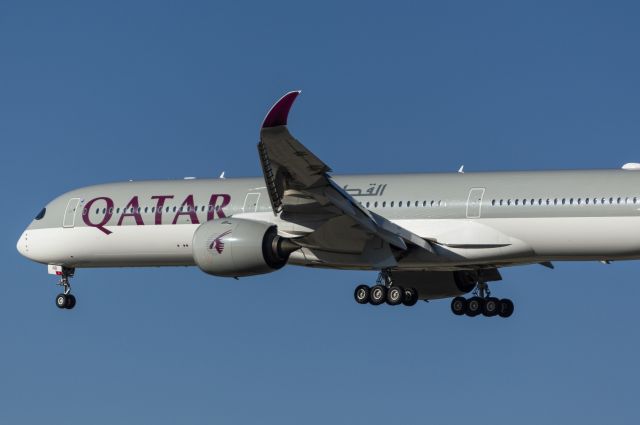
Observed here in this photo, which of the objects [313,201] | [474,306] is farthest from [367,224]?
[474,306]

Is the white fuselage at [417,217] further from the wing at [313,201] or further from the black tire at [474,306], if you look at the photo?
the black tire at [474,306]

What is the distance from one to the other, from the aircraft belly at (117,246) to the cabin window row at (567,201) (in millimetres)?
9258

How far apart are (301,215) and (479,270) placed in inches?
274

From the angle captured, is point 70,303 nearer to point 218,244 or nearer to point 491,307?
point 218,244

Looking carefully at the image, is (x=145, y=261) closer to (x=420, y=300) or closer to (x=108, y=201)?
(x=108, y=201)

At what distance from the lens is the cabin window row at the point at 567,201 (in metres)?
37.9

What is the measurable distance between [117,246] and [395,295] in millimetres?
8764

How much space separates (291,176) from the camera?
37094 mm

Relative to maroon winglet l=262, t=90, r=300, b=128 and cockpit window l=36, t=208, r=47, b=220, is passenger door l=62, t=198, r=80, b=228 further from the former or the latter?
maroon winglet l=262, t=90, r=300, b=128

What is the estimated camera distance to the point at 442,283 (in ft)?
146

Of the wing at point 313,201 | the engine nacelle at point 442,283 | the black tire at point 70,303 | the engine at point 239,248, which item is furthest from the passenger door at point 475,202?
the black tire at point 70,303

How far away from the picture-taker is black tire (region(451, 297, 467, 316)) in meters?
44.3

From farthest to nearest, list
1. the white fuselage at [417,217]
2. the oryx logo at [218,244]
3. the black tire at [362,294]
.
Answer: the black tire at [362,294] < the oryx logo at [218,244] < the white fuselage at [417,217]

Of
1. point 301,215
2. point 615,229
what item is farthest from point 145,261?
point 615,229
